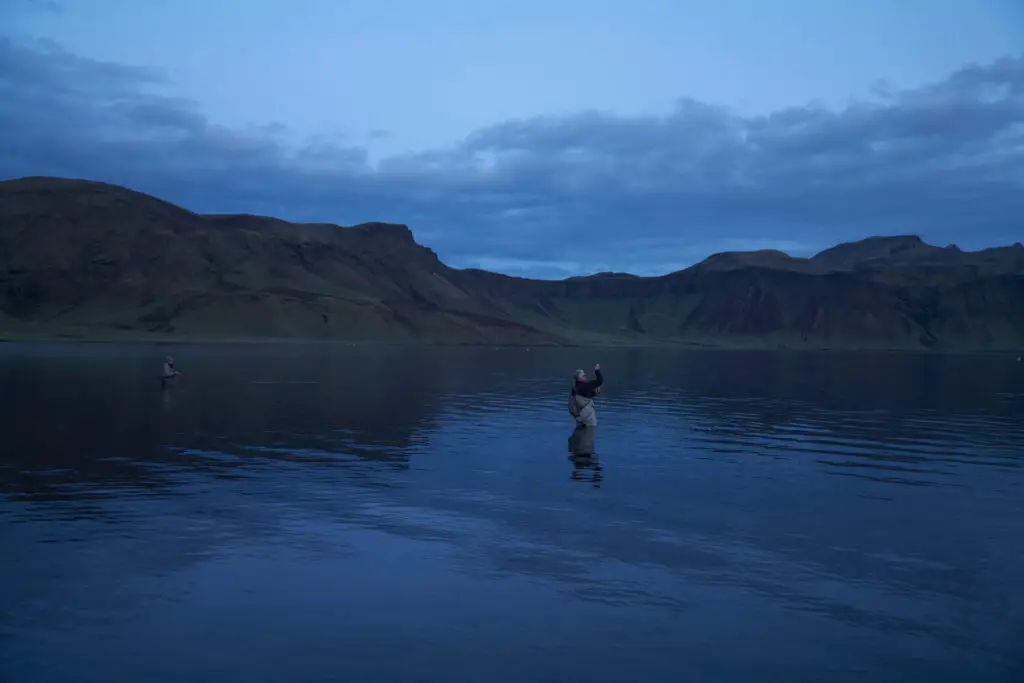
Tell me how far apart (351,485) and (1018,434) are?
28467mm

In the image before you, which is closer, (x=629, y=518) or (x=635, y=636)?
(x=635, y=636)

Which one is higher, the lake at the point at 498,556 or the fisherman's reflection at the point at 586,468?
the fisherman's reflection at the point at 586,468

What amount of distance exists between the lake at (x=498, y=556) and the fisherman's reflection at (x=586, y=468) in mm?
153

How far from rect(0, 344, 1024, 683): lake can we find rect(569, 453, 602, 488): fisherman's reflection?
15cm

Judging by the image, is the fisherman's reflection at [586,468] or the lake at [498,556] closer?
the lake at [498,556]

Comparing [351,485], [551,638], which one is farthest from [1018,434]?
[551,638]

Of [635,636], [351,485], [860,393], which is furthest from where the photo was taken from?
[860,393]

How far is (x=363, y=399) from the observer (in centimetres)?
4700

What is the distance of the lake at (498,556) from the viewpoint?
10.6m

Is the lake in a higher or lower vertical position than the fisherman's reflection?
lower

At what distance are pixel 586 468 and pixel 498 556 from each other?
987 cm

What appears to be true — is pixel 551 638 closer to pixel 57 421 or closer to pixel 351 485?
pixel 351 485

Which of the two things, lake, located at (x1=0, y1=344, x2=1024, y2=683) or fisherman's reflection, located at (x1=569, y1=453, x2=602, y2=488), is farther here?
fisherman's reflection, located at (x1=569, y1=453, x2=602, y2=488)

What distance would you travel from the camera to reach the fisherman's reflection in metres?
22.7
